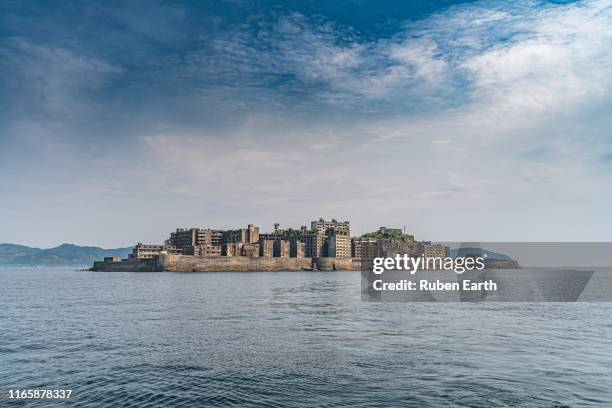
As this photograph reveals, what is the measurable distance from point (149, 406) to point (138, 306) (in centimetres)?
3974

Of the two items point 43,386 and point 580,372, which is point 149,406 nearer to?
point 43,386

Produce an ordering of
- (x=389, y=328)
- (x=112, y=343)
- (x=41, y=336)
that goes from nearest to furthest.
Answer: (x=112, y=343), (x=41, y=336), (x=389, y=328)

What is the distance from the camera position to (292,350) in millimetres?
26922

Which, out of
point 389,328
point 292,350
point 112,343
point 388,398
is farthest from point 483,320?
point 112,343

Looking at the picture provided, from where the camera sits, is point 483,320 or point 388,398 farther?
point 483,320

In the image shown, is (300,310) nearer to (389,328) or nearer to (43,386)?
(389,328)

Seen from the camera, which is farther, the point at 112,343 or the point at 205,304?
the point at 205,304

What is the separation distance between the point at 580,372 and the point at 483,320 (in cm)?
1991

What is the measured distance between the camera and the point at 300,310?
49.0 metres

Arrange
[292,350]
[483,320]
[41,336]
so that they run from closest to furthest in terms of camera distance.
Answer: [292,350]
[41,336]
[483,320]

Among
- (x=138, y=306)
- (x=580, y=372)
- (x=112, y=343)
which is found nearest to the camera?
(x=580, y=372)

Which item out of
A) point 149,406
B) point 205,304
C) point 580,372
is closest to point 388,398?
point 149,406

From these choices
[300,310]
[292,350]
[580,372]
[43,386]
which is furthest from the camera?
[300,310]

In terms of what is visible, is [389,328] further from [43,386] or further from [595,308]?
[595,308]
